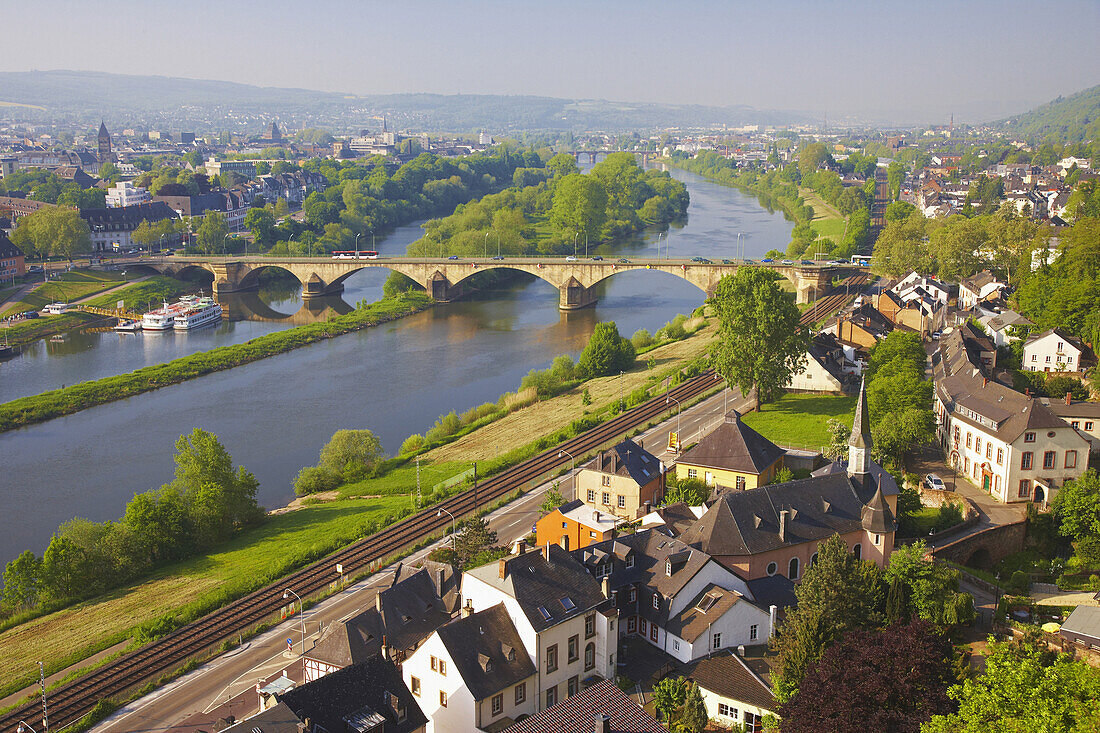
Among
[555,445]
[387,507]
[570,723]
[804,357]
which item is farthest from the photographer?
[804,357]

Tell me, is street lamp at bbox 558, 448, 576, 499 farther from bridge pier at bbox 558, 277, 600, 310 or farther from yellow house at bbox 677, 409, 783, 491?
bridge pier at bbox 558, 277, 600, 310

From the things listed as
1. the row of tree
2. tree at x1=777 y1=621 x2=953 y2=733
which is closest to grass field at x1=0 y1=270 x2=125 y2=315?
the row of tree

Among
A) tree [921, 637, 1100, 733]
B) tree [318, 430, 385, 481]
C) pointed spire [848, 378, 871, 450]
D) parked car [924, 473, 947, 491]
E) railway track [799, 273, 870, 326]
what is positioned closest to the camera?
tree [921, 637, 1100, 733]

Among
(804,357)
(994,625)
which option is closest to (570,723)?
(994,625)

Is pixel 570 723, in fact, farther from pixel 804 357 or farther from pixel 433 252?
pixel 433 252

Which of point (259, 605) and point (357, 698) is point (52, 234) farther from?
point (357, 698)

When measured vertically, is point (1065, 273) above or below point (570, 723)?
above

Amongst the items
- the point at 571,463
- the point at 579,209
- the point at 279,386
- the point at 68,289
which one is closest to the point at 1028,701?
the point at 571,463
